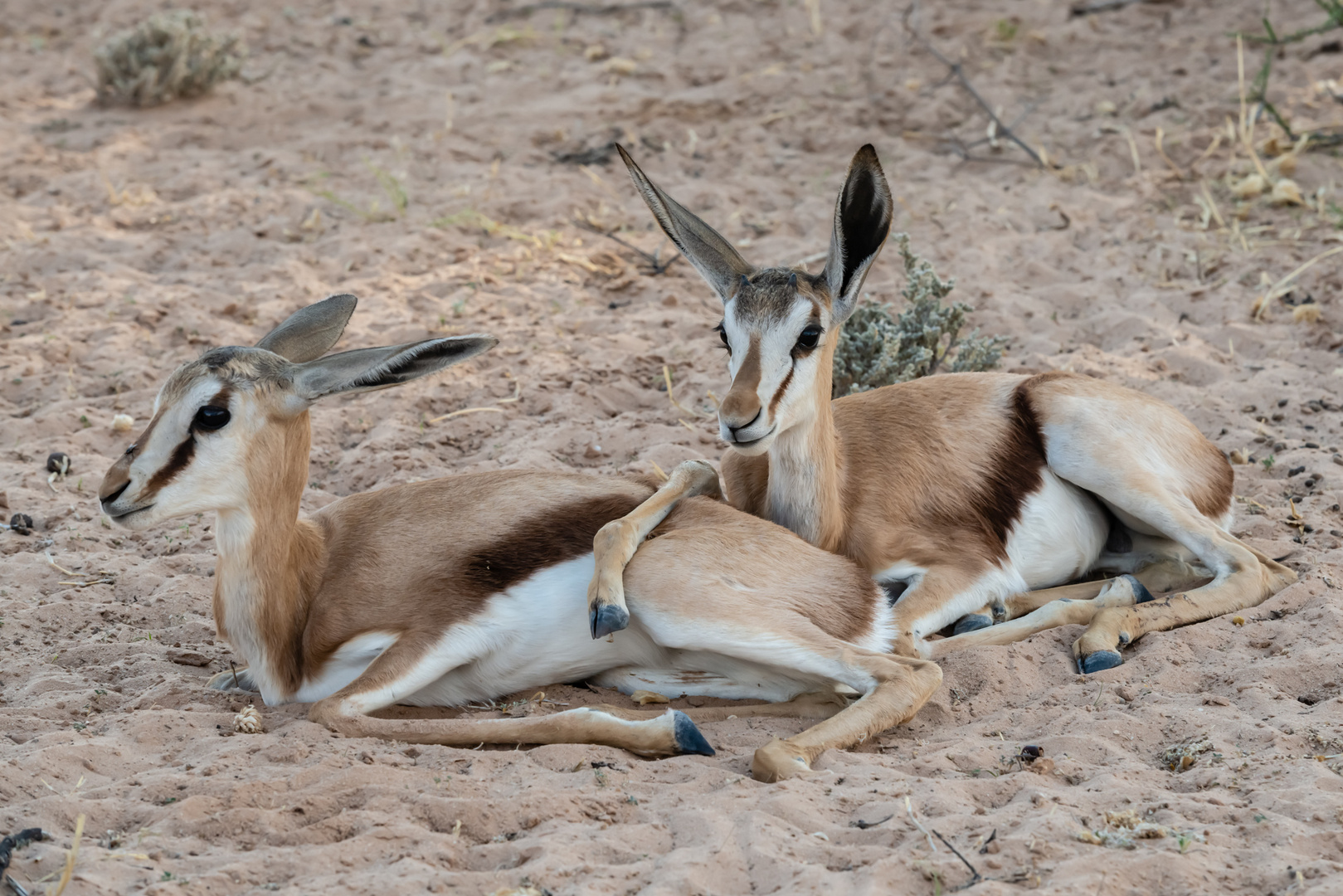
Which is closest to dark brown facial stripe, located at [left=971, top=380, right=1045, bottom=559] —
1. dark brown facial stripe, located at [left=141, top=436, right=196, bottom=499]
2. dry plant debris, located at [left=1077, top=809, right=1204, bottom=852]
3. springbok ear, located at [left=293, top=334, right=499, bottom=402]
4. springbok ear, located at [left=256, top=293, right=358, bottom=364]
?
dry plant debris, located at [left=1077, top=809, right=1204, bottom=852]

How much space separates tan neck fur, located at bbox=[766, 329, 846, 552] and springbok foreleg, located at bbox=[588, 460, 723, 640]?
0.30m

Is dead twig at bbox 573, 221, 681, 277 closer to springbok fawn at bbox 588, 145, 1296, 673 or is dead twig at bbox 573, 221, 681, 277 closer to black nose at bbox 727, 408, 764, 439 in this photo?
springbok fawn at bbox 588, 145, 1296, 673

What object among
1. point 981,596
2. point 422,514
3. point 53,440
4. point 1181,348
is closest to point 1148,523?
point 981,596

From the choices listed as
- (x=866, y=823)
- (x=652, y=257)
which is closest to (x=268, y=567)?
(x=866, y=823)

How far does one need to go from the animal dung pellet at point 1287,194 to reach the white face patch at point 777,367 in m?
4.89

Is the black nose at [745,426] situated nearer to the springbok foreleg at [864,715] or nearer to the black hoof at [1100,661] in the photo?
the springbok foreleg at [864,715]

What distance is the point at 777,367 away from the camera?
464 centimetres

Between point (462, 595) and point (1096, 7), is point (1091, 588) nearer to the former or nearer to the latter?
point (462, 595)

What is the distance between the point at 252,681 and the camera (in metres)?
4.57

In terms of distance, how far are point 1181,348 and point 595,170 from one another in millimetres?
4232

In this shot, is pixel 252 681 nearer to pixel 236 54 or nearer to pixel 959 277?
pixel 959 277

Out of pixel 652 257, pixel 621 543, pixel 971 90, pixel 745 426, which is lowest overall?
pixel 652 257

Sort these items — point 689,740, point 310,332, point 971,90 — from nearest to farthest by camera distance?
point 689,740
point 310,332
point 971,90

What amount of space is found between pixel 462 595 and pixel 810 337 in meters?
1.51
